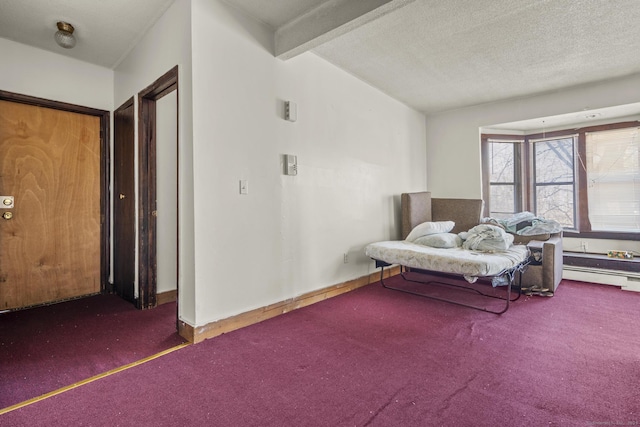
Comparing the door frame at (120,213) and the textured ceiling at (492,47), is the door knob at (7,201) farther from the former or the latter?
the textured ceiling at (492,47)

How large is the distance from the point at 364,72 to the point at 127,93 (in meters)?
2.55

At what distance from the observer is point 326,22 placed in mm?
2424

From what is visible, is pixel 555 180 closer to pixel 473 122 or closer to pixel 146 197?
pixel 473 122

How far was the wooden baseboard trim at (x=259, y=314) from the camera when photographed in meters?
2.27

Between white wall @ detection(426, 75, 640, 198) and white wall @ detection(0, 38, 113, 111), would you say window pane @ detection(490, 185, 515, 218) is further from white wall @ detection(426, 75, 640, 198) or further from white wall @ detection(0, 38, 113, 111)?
white wall @ detection(0, 38, 113, 111)

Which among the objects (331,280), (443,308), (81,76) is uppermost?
(81,76)

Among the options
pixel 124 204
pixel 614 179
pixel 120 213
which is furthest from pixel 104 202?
pixel 614 179

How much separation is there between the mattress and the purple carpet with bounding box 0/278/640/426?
439 millimetres

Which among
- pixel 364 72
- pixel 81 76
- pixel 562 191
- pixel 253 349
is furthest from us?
pixel 562 191

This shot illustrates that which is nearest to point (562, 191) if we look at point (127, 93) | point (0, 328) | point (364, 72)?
point (364, 72)

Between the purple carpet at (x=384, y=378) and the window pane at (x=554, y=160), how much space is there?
2.61 metres

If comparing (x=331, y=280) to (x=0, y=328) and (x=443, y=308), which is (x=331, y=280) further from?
(x=0, y=328)

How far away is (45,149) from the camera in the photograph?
3.13 metres

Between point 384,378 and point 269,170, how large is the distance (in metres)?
1.83
